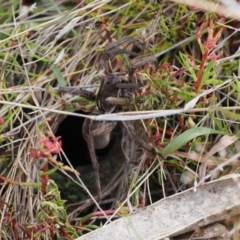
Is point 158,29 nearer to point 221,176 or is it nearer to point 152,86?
point 152,86

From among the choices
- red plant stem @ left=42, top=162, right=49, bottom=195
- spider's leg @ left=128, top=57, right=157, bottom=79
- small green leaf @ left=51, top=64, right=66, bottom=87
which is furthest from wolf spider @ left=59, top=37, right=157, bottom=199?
red plant stem @ left=42, top=162, right=49, bottom=195

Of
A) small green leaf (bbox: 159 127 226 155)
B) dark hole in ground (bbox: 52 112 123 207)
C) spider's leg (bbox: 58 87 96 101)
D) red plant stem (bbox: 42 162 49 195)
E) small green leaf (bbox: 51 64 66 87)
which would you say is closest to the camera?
red plant stem (bbox: 42 162 49 195)

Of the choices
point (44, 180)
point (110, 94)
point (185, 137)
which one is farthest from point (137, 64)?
point (44, 180)

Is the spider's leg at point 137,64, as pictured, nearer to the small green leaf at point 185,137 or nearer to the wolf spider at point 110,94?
the wolf spider at point 110,94

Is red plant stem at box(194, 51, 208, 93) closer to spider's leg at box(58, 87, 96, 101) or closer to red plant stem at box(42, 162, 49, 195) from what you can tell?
spider's leg at box(58, 87, 96, 101)

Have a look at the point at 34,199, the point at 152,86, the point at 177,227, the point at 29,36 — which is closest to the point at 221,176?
the point at 177,227

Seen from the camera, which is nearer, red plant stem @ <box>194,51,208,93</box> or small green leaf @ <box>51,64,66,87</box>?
red plant stem @ <box>194,51,208,93</box>

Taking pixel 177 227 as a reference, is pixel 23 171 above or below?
above

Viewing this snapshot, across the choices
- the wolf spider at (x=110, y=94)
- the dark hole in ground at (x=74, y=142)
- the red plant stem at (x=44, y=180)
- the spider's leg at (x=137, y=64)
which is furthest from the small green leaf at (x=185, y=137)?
the dark hole in ground at (x=74, y=142)

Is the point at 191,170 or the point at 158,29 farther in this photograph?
the point at 158,29

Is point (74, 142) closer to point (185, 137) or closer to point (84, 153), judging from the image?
point (84, 153)

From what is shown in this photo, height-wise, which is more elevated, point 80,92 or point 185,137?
point 80,92
